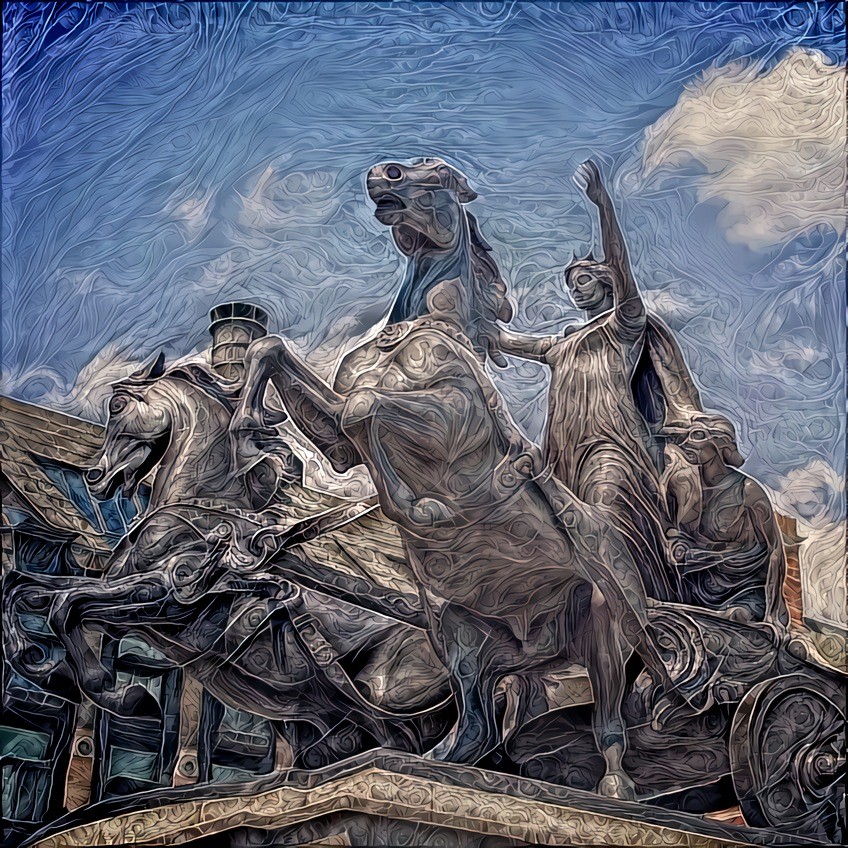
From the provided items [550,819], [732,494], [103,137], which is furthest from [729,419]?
[103,137]

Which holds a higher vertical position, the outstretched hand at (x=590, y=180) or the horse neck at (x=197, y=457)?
the outstretched hand at (x=590, y=180)

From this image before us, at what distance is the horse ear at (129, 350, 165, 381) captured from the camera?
6559mm

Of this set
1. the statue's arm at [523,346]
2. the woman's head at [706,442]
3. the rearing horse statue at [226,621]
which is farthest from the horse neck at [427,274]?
the woman's head at [706,442]

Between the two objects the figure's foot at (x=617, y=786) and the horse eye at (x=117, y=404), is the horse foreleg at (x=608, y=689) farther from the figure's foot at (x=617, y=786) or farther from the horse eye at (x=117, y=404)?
the horse eye at (x=117, y=404)

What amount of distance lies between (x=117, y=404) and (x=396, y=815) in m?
2.83

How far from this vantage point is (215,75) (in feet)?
22.4

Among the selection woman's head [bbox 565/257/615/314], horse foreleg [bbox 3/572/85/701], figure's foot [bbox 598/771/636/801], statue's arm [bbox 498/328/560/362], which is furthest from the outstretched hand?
horse foreleg [bbox 3/572/85/701]

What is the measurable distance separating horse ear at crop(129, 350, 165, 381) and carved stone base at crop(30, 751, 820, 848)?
2364 millimetres

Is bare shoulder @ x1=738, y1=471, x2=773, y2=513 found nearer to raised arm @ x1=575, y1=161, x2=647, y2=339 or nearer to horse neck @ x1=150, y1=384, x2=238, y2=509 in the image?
raised arm @ x1=575, y1=161, x2=647, y2=339

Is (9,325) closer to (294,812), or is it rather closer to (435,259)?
(435,259)

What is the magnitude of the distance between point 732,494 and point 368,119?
123 inches

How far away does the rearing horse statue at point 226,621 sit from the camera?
625 cm

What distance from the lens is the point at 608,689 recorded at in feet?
20.4

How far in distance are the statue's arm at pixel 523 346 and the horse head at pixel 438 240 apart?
55 mm
